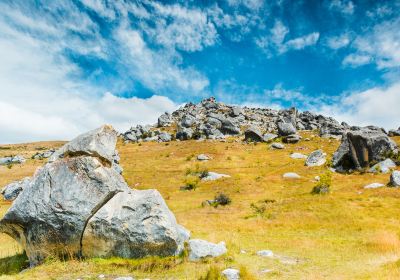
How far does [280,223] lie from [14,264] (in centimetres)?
2185

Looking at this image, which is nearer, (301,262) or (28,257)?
(301,262)

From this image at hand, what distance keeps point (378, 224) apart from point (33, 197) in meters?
26.9

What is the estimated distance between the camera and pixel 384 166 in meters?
55.8

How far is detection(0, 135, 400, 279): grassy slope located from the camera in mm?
18625

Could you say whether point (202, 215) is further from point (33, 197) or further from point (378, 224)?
point (33, 197)

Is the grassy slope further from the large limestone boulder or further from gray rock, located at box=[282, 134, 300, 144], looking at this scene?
gray rock, located at box=[282, 134, 300, 144]

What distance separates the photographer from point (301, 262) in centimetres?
2000

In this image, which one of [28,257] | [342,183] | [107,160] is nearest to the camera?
[28,257]

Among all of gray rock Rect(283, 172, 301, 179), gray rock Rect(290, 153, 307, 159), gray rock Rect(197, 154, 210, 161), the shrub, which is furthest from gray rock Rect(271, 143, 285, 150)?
the shrub

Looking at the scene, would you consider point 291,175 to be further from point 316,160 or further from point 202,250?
point 202,250

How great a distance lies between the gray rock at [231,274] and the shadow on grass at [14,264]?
12.6 meters

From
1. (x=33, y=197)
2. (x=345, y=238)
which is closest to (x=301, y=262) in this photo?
(x=345, y=238)

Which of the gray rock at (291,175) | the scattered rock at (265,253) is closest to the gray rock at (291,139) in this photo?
the gray rock at (291,175)

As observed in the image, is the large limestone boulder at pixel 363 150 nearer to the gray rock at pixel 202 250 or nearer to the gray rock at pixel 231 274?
the gray rock at pixel 202 250
